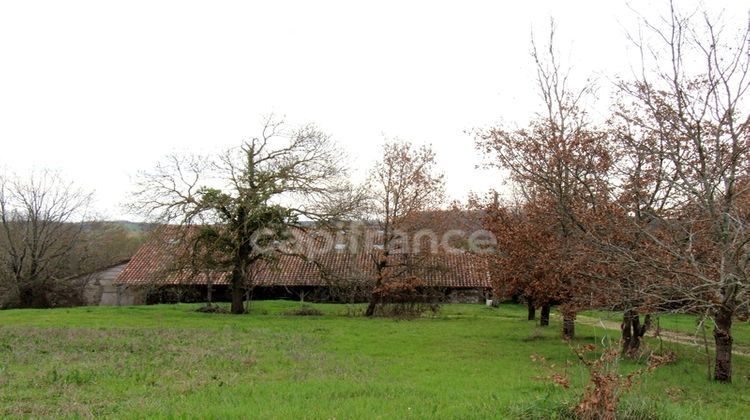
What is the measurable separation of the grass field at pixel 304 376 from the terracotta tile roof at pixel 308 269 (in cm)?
663

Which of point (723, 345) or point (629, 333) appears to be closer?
point (723, 345)

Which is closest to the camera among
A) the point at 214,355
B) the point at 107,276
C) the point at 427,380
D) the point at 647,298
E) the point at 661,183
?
the point at 427,380

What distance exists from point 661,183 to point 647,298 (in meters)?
3.38

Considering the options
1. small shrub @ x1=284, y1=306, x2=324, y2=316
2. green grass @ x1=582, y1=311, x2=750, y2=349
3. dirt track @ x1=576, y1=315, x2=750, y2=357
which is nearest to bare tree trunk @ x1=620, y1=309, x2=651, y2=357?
dirt track @ x1=576, y1=315, x2=750, y2=357

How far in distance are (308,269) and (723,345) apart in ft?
91.5

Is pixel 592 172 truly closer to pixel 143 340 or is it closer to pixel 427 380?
pixel 427 380

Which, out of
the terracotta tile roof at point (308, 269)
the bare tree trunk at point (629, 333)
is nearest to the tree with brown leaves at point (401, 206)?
the terracotta tile roof at point (308, 269)

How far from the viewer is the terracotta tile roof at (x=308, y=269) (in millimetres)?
26266

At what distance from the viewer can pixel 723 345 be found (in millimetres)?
10773

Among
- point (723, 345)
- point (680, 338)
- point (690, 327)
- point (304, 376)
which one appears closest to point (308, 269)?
point (690, 327)

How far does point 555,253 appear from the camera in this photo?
1367cm

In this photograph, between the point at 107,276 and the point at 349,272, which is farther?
the point at 107,276

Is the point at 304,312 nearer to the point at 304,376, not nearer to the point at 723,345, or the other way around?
the point at 304,376

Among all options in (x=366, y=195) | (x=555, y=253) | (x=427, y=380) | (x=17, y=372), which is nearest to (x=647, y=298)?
(x=555, y=253)
